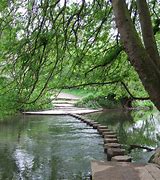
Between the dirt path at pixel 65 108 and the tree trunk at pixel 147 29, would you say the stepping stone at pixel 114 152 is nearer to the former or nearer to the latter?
the tree trunk at pixel 147 29

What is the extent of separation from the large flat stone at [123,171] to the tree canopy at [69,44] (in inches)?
73.0

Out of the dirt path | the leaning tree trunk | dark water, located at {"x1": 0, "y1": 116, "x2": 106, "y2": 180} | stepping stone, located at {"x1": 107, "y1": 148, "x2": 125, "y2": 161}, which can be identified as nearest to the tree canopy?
the leaning tree trunk

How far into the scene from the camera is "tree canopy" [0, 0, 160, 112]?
4.72 meters

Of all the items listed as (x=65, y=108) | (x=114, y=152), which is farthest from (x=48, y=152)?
(x=65, y=108)

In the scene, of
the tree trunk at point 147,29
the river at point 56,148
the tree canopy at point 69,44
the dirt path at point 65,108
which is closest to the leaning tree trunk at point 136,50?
the tree canopy at point 69,44

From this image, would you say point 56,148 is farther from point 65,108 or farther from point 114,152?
point 65,108

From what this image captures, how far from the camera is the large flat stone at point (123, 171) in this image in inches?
265

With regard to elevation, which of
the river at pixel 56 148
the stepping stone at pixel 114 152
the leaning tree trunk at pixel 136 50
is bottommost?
the river at pixel 56 148

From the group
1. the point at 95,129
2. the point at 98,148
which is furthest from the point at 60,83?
the point at 95,129

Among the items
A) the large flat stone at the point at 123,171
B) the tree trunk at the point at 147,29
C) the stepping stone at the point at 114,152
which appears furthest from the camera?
the stepping stone at the point at 114,152

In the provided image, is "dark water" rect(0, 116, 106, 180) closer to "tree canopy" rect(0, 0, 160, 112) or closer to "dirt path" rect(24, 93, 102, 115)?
"tree canopy" rect(0, 0, 160, 112)

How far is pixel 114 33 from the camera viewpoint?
1031 centimetres

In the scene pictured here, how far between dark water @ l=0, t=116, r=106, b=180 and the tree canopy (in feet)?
5.88

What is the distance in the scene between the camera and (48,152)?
12008 mm
